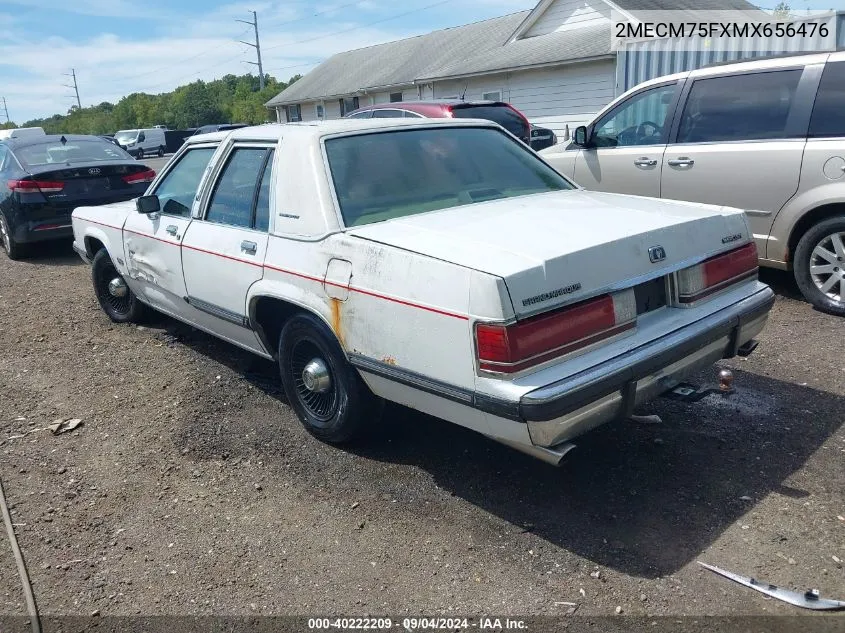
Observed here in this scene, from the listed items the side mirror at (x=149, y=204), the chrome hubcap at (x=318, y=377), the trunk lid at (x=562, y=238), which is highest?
the side mirror at (x=149, y=204)

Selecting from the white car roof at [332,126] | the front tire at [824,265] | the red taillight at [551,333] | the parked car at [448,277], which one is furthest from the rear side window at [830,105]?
the red taillight at [551,333]

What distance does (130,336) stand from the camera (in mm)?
6070

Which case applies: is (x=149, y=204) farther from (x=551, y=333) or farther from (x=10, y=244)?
(x=10, y=244)

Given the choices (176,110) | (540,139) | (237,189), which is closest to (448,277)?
(237,189)

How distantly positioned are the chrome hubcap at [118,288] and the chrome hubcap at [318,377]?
10.1 feet

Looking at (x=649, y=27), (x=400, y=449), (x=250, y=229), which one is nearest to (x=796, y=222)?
(x=400, y=449)

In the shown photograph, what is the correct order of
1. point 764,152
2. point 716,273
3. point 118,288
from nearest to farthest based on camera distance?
point 716,273
point 764,152
point 118,288

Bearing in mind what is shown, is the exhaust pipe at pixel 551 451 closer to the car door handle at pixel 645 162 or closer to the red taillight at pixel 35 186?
the car door handle at pixel 645 162

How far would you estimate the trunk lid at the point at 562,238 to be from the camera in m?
2.80

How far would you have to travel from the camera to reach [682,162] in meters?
6.26

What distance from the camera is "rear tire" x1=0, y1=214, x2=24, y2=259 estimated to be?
9349mm

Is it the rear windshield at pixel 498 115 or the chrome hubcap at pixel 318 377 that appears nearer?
the chrome hubcap at pixel 318 377

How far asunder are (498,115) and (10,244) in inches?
285

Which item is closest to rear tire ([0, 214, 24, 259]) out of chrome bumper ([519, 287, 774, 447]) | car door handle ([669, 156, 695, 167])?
car door handle ([669, 156, 695, 167])
